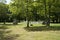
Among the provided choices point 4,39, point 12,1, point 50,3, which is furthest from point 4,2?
point 4,39

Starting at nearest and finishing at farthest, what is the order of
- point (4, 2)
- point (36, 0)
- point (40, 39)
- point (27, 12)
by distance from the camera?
point (40, 39) → point (36, 0) → point (27, 12) → point (4, 2)

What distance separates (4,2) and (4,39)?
3052 cm

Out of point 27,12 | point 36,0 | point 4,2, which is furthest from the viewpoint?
point 4,2

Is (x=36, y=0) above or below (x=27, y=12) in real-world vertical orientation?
above

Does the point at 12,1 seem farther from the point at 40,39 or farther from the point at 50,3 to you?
the point at 40,39

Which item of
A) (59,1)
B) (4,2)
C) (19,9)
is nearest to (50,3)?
(59,1)

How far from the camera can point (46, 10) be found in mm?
33125

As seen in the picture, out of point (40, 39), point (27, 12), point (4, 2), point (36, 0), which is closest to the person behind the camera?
point (40, 39)

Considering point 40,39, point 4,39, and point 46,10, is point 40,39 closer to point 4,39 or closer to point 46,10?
point 4,39

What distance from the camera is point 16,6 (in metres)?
33.0

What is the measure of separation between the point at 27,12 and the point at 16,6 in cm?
252

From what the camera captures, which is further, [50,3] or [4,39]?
[50,3]

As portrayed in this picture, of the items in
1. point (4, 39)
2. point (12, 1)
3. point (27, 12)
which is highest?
point (12, 1)

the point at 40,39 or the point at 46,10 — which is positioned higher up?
the point at 46,10
